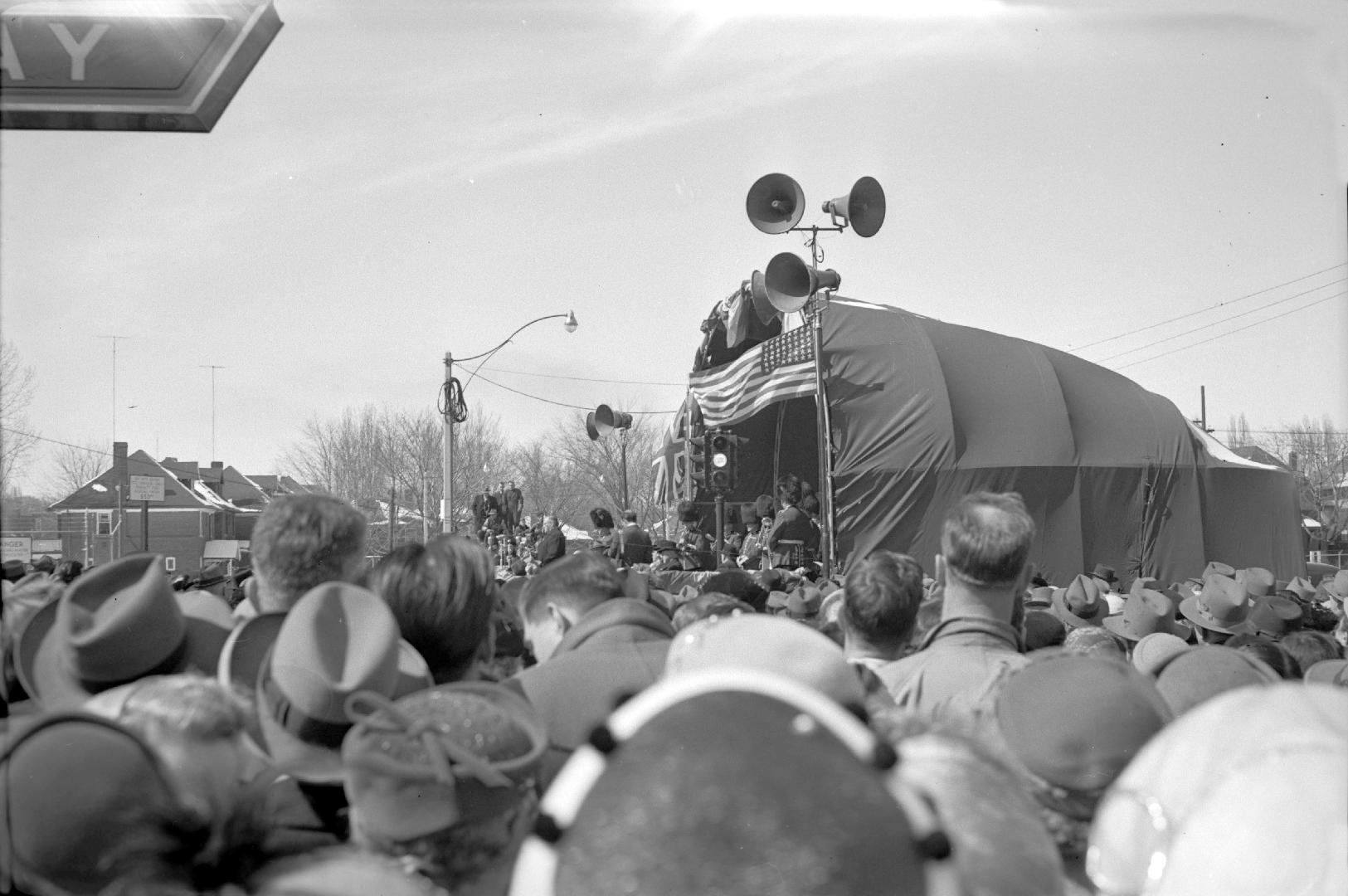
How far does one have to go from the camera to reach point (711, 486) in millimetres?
17406

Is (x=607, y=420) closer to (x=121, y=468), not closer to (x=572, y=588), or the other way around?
(x=121, y=468)

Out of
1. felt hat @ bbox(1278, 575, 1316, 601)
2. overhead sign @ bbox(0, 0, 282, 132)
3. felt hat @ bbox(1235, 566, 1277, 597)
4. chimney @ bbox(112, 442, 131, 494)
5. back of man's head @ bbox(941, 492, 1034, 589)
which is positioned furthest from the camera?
chimney @ bbox(112, 442, 131, 494)

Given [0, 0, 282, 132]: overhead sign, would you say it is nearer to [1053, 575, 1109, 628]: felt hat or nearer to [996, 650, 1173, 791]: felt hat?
[996, 650, 1173, 791]: felt hat

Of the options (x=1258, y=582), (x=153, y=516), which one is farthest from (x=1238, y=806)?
(x=153, y=516)

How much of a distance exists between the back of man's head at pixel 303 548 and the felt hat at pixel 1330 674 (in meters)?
2.24

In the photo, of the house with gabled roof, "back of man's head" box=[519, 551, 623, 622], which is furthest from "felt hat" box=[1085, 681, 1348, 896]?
the house with gabled roof

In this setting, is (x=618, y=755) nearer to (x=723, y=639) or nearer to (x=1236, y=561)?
(x=723, y=639)

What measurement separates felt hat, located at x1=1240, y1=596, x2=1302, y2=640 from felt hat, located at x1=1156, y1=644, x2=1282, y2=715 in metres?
3.97

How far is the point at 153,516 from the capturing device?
96.0ft

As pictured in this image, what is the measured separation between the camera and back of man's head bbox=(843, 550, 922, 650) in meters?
3.23

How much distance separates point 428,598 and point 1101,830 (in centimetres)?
150

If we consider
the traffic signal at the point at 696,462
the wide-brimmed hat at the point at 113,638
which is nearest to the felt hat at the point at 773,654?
the wide-brimmed hat at the point at 113,638

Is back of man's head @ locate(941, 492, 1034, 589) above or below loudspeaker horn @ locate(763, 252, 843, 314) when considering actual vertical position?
below

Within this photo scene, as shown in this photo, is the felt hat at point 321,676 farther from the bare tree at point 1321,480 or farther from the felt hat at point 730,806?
the bare tree at point 1321,480
